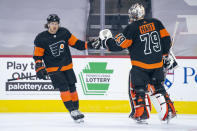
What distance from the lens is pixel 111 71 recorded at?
5.51 metres

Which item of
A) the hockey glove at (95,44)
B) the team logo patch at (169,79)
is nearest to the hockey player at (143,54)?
the hockey glove at (95,44)

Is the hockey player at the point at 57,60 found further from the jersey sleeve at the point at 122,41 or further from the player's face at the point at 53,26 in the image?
the jersey sleeve at the point at 122,41

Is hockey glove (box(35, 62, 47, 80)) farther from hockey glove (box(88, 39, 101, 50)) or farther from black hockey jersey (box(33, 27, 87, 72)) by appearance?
hockey glove (box(88, 39, 101, 50))

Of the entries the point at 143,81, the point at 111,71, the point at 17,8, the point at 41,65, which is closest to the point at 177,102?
the point at 111,71

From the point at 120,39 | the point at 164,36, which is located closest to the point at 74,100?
the point at 120,39

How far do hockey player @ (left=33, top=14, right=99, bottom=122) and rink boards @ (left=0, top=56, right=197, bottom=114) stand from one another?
3.80 ft

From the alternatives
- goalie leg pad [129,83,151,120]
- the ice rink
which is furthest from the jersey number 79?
the ice rink

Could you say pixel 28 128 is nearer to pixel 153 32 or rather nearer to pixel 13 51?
pixel 153 32

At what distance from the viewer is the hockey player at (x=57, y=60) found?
420 cm

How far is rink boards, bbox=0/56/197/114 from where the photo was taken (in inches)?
213

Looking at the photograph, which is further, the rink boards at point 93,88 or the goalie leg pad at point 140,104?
the rink boards at point 93,88

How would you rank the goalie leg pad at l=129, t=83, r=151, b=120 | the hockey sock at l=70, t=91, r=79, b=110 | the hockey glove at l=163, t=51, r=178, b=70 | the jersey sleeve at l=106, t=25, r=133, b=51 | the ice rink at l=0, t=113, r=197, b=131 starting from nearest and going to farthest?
the ice rink at l=0, t=113, r=197, b=131 → the jersey sleeve at l=106, t=25, r=133, b=51 → the goalie leg pad at l=129, t=83, r=151, b=120 → the hockey glove at l=163, t=51, r=178, b=70 → the hockey sock at l=70, t=91, r=79, b=110

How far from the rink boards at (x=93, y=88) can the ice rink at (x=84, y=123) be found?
0.27 meters

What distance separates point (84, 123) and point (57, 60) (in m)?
0.69
